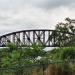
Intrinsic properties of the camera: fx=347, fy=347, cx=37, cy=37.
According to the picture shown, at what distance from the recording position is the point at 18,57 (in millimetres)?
23406

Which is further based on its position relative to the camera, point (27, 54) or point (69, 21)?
point (69, 21)

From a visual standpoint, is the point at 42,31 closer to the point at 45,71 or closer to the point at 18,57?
the point at 18,57

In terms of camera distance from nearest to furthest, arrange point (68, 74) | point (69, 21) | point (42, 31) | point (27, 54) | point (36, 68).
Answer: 1. point (36, 68)
2. point (68, 74)
3. point (27, 54)
4. point (69, 21)
5. point (42, 31)

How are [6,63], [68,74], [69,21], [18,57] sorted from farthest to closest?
[69,21] → [18,57] → [6,63] → [68,74]

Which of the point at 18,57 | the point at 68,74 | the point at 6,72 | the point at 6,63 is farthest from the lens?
the point at 18,57

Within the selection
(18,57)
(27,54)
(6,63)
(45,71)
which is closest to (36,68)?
(45,71)

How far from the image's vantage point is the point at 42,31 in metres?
97.2

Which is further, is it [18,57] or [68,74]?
[18,57]

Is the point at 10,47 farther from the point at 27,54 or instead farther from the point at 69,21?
the point at 69,21

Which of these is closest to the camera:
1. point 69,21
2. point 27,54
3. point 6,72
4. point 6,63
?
point 6,72

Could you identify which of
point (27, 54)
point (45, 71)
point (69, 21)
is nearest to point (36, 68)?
point (45, 71)

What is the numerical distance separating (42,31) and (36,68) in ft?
268

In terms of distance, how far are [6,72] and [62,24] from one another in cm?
4714

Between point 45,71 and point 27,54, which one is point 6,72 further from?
point 27,54
